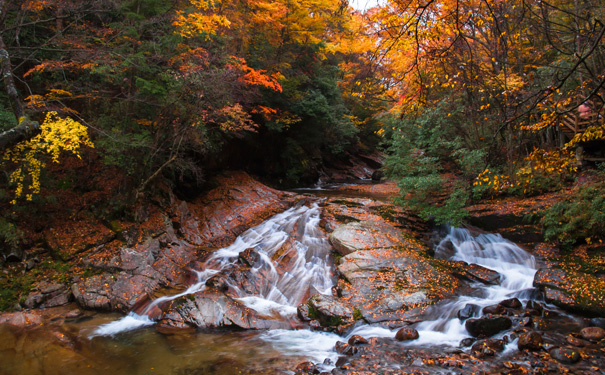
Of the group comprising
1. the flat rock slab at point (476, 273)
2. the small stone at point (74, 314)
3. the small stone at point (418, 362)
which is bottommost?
the small stone at point (418, 362)

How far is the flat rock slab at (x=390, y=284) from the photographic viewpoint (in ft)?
22.4

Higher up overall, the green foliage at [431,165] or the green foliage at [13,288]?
the green foliage at [431,165]

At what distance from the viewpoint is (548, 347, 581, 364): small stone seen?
4.92m

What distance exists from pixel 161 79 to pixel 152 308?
6.42 m

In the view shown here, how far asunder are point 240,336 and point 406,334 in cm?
330

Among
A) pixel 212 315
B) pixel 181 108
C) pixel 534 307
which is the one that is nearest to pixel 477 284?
pixel 534 307

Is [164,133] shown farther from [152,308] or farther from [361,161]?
[361,161]

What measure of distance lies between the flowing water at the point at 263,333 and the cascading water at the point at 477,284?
0.02 meters

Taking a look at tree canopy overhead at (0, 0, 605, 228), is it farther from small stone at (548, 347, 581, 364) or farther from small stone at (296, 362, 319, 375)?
small stone at (296, 362, 319, 375)

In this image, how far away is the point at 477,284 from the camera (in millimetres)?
8070

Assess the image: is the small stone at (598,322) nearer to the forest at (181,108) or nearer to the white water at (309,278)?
the white water at (309,278)

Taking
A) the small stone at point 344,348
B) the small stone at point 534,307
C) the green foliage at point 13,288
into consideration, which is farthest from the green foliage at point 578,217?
the green foliage at point 13,288

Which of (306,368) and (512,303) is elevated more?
(512,303)

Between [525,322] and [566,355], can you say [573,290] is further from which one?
[566,355]
